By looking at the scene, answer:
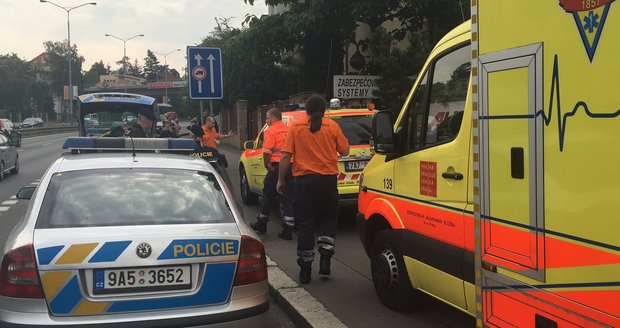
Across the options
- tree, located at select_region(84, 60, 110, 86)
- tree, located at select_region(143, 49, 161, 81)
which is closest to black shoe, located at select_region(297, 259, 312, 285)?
tree, located at select_region(84, 60, 110, 86)

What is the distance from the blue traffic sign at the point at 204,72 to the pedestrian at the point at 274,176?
3976mm

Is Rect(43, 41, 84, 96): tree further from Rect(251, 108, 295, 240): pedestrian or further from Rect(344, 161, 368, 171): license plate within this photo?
Rect(344, 161, 368, 171): license plate

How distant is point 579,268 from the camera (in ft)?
7.22

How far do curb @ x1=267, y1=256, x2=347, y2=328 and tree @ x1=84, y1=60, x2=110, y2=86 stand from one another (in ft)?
482

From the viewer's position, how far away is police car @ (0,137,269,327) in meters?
2.95

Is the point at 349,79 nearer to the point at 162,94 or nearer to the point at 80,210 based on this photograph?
the point at 80,210

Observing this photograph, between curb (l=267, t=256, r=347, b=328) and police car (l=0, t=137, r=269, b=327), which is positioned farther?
curb (l=267, t=256, r=347, b=328)

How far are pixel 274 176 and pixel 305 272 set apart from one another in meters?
2.56

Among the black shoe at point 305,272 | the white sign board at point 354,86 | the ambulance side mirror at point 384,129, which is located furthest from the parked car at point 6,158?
the ambulance side mirror at point 384,129

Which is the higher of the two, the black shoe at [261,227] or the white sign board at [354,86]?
the white sign board at [354,86]

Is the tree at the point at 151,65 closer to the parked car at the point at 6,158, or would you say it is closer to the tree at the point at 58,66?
the tree at the point at 58,66

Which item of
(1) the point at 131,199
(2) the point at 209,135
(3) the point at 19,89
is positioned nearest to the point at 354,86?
(2) the point at 209,135

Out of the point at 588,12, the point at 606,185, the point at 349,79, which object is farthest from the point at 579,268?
the point at 349,79

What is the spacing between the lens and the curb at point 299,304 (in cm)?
421
